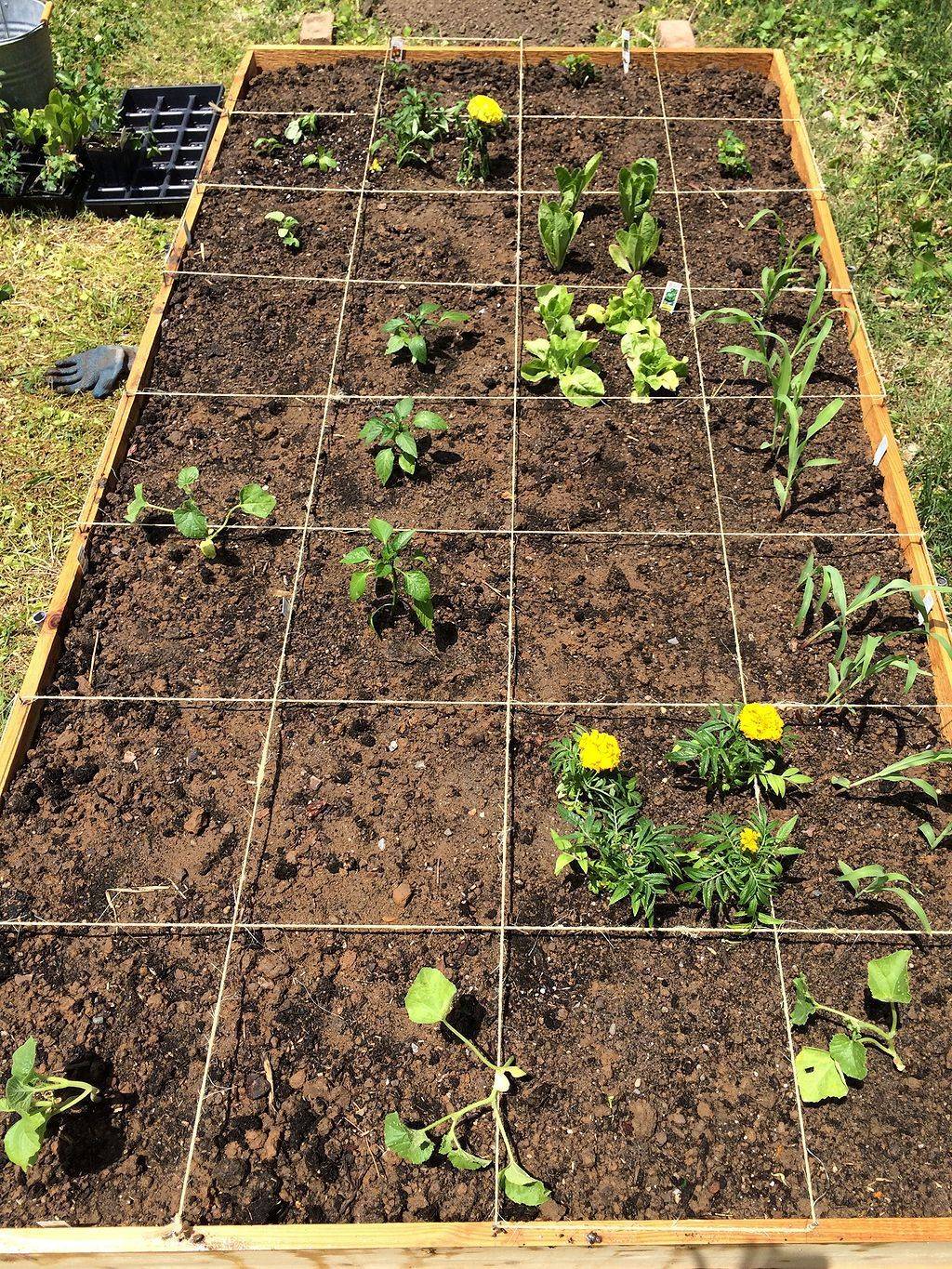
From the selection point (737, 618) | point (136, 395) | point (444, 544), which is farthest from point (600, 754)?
point (136, 395)

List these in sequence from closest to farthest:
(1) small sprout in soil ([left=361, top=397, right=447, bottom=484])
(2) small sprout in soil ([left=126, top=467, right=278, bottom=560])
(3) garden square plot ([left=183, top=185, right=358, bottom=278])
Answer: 1. (2) small sprout in soil ([left=126, top=467, right=278, bottom=560])
2. (1) small sprout in soil ([left=361, top=397, right=447, bottom=484])
3. (3) garden square plot ([left=183, top=185, right=358, bottom=278])

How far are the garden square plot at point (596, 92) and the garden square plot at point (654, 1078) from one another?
3848 millimetres

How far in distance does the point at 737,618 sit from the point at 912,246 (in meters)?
2.40

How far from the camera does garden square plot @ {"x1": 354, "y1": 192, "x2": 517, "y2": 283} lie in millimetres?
3924

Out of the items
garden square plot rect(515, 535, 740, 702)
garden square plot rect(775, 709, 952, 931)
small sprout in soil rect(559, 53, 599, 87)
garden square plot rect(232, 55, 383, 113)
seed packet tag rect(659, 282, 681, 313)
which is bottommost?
garden square plot rect(775, 709, 952, 931)

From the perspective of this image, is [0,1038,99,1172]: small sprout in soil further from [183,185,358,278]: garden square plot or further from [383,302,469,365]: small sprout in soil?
[183,185,358,278]: garden square plot

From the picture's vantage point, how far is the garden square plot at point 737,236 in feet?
12.7

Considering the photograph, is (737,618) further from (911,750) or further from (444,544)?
(444,544)

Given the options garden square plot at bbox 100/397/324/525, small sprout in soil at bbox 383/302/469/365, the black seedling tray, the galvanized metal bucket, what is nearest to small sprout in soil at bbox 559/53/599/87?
the black seedling tray

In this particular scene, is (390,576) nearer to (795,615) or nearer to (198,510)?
(198,510)

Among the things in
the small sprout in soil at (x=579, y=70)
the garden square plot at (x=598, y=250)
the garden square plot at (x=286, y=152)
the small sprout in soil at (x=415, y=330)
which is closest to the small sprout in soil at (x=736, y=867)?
the small sprout in soil at (x=415, y=330)

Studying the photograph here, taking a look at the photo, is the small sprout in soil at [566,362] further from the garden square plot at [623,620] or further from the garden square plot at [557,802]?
the garden square plot at [557,802]

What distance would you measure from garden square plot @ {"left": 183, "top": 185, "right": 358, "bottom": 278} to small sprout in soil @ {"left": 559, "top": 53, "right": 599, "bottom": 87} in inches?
50.6

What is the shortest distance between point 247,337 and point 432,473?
1047 mm
